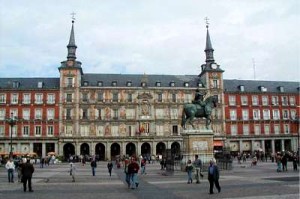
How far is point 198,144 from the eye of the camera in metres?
31.9

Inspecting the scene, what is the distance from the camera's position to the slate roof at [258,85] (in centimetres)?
8350

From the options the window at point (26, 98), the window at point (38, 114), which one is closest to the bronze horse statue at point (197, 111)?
the window at point (38, 114)

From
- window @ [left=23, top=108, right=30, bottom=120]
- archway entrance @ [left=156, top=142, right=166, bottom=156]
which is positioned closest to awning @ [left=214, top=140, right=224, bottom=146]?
archway entrance @ [left=156, top=142, right=166, bottom=156]

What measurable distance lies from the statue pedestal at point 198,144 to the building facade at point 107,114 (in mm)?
41558

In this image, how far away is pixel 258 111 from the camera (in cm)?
8225

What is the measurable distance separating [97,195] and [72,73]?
203 feet

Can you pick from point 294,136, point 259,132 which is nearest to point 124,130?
point 259,132

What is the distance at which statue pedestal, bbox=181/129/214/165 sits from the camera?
1249 inches

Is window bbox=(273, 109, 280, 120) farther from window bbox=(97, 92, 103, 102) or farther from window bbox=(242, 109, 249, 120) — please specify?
window bbox=(97, 92, 103, 102)

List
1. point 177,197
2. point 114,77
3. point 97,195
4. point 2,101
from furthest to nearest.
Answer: point 114,77, point 2,101, point 97,195, point 177,197

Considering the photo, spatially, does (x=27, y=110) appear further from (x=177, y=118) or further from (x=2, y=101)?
(x=177, y=118)

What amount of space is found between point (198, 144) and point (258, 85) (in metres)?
57.9

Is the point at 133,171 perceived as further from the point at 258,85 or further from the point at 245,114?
the point at 258,85

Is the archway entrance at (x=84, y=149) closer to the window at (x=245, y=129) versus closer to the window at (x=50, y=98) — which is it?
the window at (x=50, y=98)
